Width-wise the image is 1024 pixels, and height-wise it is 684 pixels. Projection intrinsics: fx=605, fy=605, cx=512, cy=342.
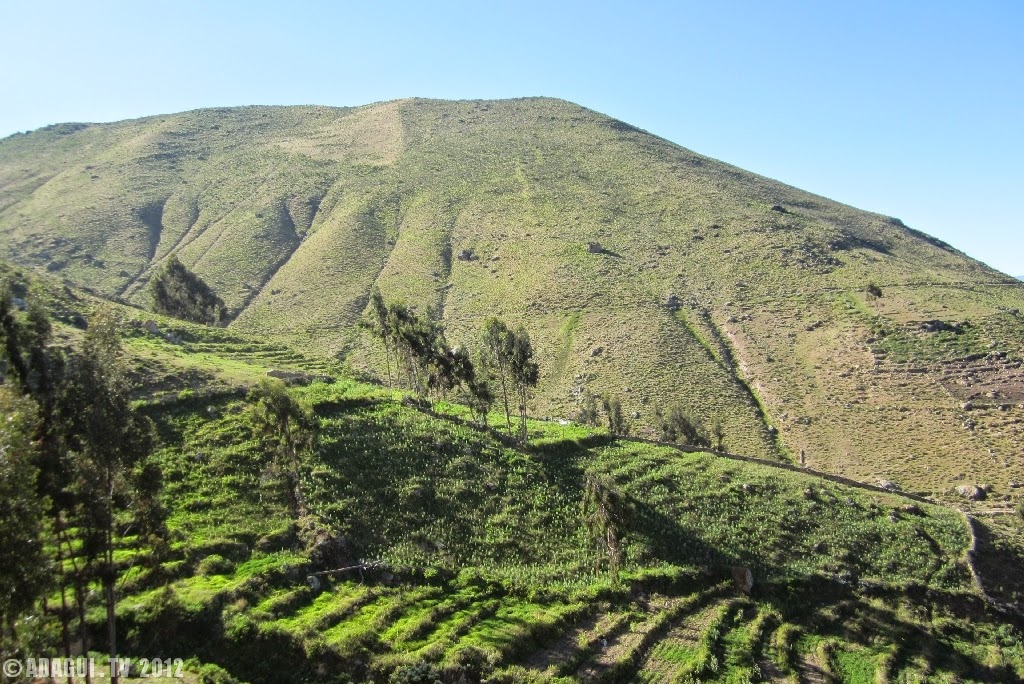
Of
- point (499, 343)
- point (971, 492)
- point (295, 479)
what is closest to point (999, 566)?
point (971, 492)

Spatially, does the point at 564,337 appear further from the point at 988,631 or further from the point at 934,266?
the point at 934,266

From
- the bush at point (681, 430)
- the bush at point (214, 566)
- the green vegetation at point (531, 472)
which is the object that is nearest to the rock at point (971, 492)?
the green vegetation at point (531, 472)

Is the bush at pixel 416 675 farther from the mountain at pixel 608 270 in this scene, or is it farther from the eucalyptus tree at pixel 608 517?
the mountain at pixel 608 270

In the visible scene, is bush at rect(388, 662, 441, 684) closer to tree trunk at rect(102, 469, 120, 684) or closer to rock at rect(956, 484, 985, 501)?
tree trunk at rect(102, 469, 120, 684)

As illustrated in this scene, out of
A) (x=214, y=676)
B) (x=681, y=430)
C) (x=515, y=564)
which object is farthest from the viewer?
(x=681, y=430)

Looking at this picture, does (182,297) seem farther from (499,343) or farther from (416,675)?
(416,675)

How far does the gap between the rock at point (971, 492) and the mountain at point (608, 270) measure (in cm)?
124

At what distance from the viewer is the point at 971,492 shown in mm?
55719

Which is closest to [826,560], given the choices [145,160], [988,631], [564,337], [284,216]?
[988,631]

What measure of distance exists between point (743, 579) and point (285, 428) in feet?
95.3

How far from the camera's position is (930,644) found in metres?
34.9

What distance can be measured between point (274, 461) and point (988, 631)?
45.1 metres

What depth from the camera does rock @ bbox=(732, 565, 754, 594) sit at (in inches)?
1448

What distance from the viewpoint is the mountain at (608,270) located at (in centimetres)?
7238
